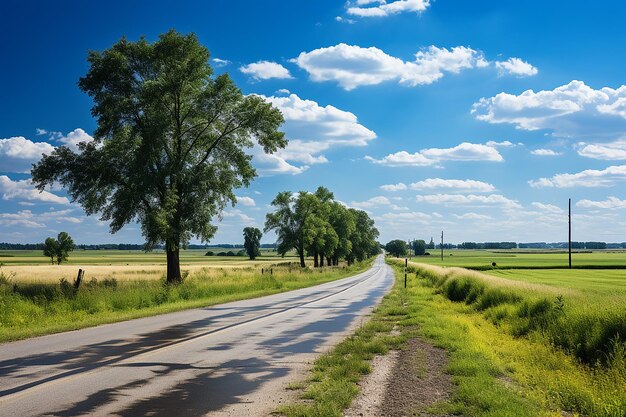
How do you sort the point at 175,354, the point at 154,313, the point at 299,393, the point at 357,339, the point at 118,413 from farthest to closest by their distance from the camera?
the point at 154,313 → the point at 357,339 → the point at 175,354 → the point at 299,393 → the point at 118,413

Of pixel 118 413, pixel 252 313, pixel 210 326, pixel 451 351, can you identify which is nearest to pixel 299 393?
pixel 118 413

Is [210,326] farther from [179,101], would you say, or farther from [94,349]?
[179,101]

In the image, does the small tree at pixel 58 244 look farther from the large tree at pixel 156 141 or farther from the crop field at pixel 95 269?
the large tree at pixel 156 141

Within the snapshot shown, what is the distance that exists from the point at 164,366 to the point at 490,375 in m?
5.91

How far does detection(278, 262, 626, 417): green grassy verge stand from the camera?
670 cm

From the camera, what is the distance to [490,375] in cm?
870

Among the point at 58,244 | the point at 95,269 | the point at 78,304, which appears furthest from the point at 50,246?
the point at 78,304

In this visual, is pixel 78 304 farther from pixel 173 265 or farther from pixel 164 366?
pixel 173 265

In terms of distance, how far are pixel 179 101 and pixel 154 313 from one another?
16.8 meters

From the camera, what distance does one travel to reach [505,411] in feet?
20.8

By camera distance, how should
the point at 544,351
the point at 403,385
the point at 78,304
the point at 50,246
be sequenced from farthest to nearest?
the point at 50,246 < the point at 78,304 < the point at 544,351 < the point at 403,385

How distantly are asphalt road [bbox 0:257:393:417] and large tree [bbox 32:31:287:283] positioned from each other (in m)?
14.5

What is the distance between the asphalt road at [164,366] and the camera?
6672 mm

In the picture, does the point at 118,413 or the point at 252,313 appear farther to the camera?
the point at 252,313
